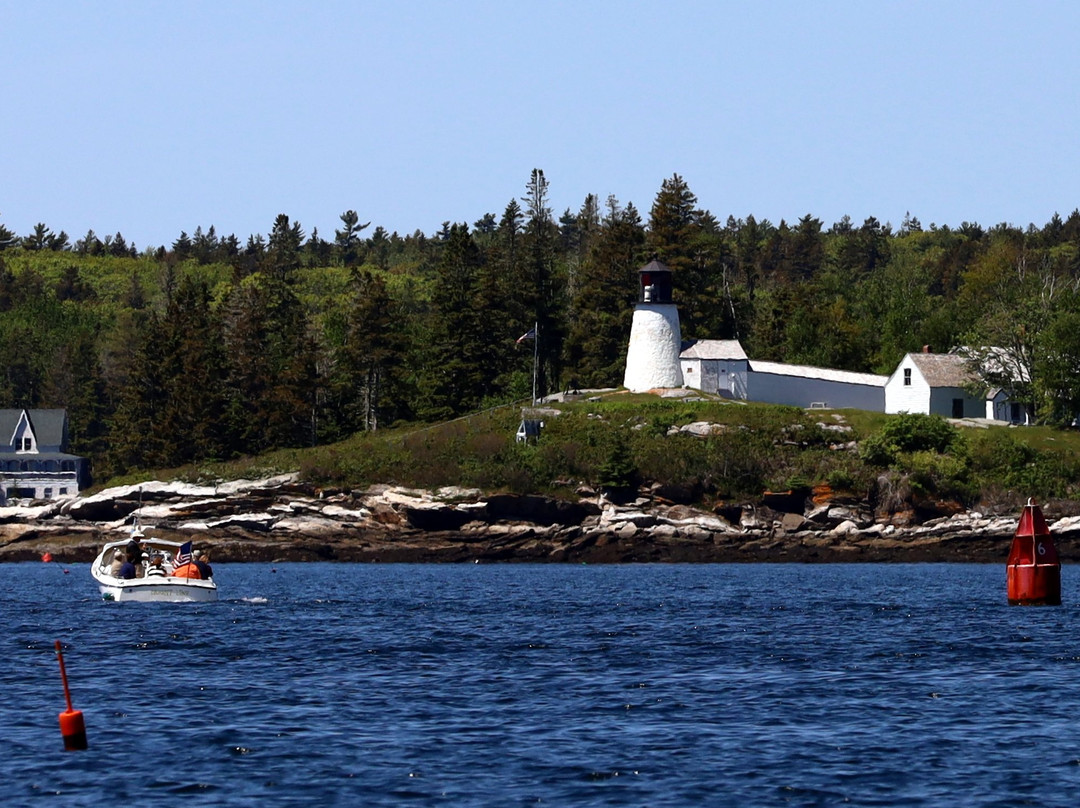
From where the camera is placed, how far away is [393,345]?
392 ft

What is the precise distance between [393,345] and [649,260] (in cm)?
2145

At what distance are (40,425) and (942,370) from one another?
2785 inches

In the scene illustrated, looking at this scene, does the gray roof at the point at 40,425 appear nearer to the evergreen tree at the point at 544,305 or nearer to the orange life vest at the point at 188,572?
the evergreen tree at the point at 544,305

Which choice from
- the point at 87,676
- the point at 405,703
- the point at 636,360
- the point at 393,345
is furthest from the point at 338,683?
the point at 393,345

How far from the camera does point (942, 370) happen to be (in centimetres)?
10619

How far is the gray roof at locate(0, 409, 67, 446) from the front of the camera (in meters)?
125

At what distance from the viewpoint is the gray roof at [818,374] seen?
109 meters

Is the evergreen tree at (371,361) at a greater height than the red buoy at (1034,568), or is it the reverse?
the evergreen tree at (371,361)

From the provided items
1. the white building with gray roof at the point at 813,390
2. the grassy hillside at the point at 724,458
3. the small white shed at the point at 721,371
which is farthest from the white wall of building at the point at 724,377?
the grassy hillside at the point at 724,458

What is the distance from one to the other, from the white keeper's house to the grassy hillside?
73.4 feet

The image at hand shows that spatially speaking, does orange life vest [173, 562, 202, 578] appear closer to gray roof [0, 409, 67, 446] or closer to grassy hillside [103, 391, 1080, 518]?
grassy hillside [103, 391, 1080, 518]

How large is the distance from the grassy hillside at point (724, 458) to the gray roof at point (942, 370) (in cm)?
627

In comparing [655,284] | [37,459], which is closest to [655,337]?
[655,284]

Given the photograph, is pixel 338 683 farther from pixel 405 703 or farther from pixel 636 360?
pixel 636 360
